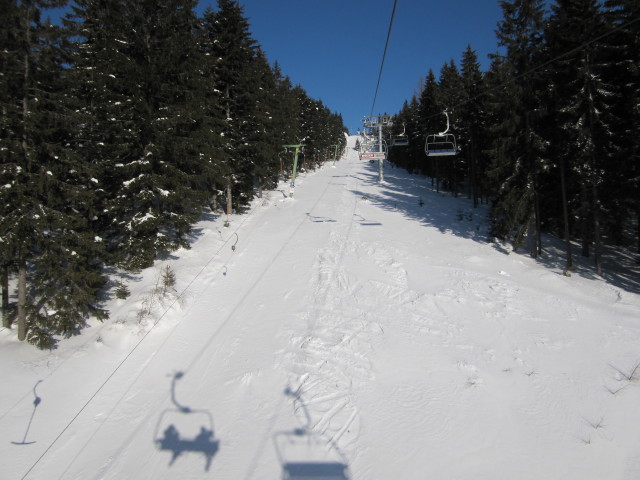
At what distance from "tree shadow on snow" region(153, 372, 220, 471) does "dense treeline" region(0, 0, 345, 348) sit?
4.54 metres

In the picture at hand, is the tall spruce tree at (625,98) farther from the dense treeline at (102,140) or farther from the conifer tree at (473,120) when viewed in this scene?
the dense treeline at (102,140)

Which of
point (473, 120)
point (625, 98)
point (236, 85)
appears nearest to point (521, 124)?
point (625, 98)

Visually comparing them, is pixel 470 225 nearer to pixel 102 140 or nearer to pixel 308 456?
pixel 308 456

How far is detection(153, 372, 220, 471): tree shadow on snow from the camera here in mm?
6492

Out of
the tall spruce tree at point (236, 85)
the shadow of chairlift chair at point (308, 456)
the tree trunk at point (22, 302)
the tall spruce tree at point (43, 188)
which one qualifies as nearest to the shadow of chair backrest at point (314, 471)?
the shadow of chairlift chair at point (308, 456)

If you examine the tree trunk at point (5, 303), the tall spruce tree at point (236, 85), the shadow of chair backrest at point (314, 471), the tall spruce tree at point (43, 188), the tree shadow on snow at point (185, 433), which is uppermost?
the tall spruce tree at point (236, 85)

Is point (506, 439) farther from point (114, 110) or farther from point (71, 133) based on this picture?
point (114, 110)

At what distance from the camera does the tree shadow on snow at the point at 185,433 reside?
649cm

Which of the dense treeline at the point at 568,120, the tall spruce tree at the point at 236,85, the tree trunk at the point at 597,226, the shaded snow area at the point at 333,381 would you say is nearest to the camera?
the shaded snow area at the point at 333,381

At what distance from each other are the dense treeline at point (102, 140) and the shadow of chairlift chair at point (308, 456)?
7.10 metres

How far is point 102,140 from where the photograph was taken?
1387cm

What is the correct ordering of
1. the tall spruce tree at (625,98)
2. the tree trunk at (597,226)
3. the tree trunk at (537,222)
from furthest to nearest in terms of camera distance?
1. the tree trunk at (537,222)
2. the tree trunk at (597,226)
3. the tall spruce tree at (625,98)

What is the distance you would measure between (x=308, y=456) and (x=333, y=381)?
2.08m

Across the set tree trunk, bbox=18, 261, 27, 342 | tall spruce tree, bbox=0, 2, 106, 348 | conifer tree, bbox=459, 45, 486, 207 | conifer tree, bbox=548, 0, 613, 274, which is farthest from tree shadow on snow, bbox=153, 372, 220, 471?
conifer tree, bbox=459, 45, 486, 207
